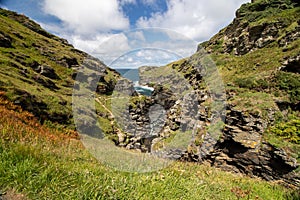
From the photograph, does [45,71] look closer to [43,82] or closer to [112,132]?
[43,82]

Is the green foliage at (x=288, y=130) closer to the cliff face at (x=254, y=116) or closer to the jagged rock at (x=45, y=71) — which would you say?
the cliff face at (x=254, y=116)

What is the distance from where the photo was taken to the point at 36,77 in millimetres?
38531

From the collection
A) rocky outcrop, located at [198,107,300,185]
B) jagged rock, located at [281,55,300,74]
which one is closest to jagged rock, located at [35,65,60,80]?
rocky outcrop, located at [198,107,300,185]

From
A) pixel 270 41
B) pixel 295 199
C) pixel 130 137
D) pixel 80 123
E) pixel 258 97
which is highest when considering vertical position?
pixel 270 41

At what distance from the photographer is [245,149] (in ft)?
61.1

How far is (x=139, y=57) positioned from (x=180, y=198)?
30.8ft

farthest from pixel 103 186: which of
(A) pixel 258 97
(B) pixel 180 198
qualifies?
(A) pixel 258 97

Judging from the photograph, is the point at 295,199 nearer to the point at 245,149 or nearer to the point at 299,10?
the point at 245,149

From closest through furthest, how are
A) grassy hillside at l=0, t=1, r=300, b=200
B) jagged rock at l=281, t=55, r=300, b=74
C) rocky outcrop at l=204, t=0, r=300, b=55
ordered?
grassy hillside at l=0, t=1, r=300, b=200 < jagged rock at l=281, t=55, r=300, b=74 < rocky outcrop at l=204, t=0, r=300, b=55

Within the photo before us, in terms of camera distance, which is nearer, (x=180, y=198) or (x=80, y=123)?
(x=180, y=198)

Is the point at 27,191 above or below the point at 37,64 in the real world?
below

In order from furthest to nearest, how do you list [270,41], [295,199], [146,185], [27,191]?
[270,41] < [295,199] < [146,185] < [27,191]

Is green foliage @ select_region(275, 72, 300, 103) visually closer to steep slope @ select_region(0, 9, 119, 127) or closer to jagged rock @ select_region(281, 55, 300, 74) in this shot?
jagged rock @ select_region(281, 55, 300, 74)

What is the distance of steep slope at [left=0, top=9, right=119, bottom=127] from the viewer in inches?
772
